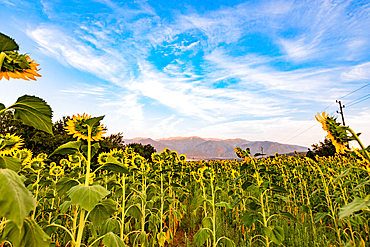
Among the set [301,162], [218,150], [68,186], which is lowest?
[68,186]

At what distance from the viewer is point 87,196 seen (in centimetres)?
110

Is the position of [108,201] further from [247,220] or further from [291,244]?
[291,244]

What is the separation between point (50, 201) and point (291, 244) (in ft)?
15.4

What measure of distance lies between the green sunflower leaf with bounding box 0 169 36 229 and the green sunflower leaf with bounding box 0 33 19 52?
0.53 meters

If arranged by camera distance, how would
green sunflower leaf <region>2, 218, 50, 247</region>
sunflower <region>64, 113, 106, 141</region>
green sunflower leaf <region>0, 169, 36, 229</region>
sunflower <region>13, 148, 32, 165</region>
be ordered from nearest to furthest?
green sunflower leaf <region>0, 169, 36, 229</region> → green sunflower leaf <region>2, 218, 50, 247</region> → sunflower <region>64, 113, 106, 141</region> → sunflower <region>13, 148, 32, 165</region>

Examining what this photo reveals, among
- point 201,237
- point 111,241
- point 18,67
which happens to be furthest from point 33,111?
point 201,237

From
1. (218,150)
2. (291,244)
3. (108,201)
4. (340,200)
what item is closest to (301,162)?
(340,200)

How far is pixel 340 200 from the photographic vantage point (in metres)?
3.61

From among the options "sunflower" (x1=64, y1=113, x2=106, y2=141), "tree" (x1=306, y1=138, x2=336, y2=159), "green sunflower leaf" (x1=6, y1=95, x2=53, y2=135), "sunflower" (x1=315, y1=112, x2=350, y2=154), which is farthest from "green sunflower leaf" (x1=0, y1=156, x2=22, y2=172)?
"tree" (x1=306, y1=138, x2=336, y2=159)

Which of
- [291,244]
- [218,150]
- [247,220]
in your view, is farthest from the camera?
[218,150]

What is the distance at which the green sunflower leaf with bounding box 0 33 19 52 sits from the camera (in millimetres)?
807

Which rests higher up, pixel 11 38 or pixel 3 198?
pixel 11 38

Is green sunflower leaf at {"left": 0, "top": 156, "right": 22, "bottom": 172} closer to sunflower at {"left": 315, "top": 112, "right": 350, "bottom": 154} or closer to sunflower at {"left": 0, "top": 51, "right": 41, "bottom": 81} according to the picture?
sunflower at {"left": 0, "top": 51, "right": 41, "bottom": 81}

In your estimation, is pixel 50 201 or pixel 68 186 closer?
pixel 68 186
